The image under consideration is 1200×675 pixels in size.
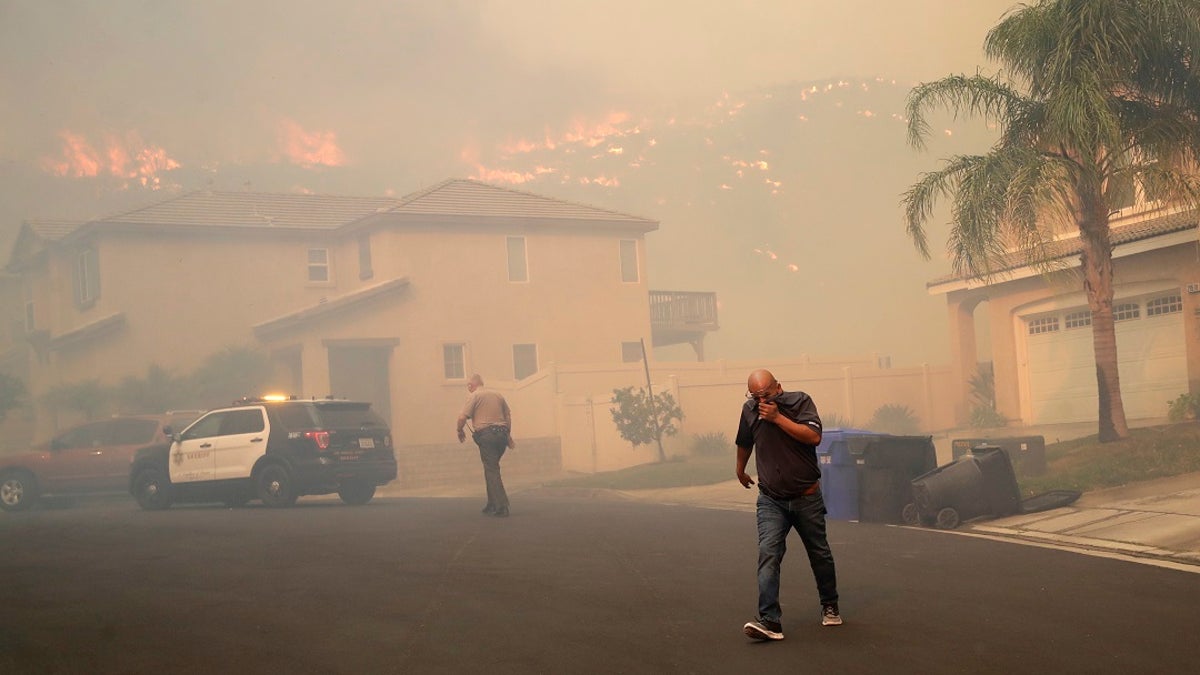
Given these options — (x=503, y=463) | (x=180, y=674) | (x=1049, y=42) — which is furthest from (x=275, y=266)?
(x=180, y=674)

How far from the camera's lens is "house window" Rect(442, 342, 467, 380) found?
36125 millimetres

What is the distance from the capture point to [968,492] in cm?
1465

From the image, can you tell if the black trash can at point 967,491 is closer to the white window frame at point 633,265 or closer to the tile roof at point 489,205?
the tile roof at point 489,205

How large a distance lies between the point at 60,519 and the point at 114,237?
20.0m

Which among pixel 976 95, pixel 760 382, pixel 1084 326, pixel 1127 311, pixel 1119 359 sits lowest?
pixel 1119 359

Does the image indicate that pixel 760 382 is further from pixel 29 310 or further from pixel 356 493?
pixel 29 310

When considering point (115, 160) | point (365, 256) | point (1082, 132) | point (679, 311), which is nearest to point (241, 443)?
point (1082, 132)

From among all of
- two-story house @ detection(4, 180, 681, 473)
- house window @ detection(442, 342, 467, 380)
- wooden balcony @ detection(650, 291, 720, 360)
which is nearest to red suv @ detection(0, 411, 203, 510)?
two-story house @ detection(4, 180, 681, 473)

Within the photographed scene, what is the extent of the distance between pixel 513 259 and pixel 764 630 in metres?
31.5

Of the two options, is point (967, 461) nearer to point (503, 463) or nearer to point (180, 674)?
point (180, 674)

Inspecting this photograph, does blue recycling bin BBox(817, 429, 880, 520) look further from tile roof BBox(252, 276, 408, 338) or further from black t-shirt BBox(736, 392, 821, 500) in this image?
tile roof BBox(252, 276, 408, 338)

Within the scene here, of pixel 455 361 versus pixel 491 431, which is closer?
pixel 491 431

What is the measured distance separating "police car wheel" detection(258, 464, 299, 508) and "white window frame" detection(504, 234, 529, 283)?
1886cm

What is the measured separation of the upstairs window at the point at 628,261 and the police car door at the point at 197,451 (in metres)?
21.7
